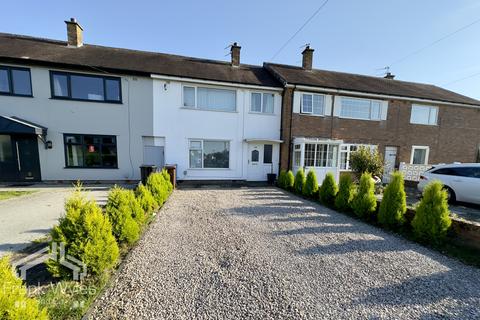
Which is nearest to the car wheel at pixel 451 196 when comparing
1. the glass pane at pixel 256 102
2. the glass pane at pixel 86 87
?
the glass pane at pixel 256 102

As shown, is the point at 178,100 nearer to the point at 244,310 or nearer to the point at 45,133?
the point at 45,133

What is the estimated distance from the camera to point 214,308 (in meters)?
2.59

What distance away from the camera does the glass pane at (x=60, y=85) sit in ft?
32.6

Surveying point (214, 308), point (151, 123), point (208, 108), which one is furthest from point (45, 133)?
point (214, 308)

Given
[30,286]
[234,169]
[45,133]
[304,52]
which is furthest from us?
[304,52]

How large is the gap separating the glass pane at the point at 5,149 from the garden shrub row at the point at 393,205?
48.5ft

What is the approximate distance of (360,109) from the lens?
13250 millimetres

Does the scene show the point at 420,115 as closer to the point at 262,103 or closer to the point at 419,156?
the point at 419,156

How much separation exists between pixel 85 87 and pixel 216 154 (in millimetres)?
7531

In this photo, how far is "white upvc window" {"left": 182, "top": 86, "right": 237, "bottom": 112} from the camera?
36.9 feet

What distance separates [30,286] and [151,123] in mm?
9090

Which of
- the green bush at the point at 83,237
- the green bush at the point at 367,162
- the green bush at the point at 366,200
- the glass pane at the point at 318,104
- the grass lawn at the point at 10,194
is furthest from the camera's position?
the glass pane at the point at 318,104

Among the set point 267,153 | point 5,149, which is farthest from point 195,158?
point 5,149

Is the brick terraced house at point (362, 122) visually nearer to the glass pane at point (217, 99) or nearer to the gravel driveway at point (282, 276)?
the glass pane at point (217, 99)
